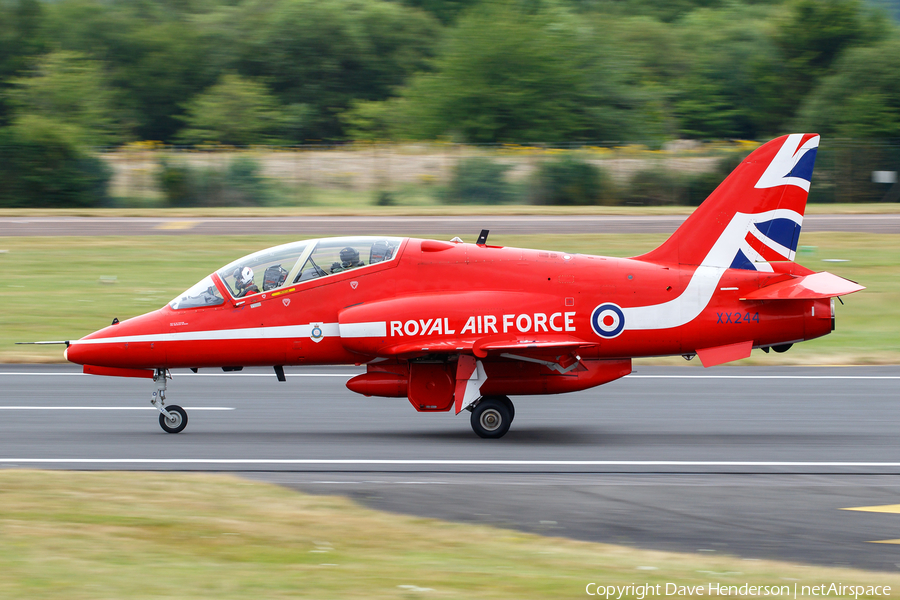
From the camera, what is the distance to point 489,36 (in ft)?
177

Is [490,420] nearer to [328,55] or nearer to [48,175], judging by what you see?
[48,175]

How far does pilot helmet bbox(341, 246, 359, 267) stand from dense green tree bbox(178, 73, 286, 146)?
159 ft

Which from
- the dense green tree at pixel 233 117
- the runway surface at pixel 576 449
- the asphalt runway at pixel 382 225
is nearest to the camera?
the runway surface at pixel 576 449

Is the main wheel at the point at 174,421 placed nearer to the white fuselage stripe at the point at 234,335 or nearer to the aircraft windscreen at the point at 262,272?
the white fuselage stripe at the point at 234,335

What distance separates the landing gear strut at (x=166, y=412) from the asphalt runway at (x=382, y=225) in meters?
18.8

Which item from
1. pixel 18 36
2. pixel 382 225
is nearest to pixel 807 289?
pixel 382 225

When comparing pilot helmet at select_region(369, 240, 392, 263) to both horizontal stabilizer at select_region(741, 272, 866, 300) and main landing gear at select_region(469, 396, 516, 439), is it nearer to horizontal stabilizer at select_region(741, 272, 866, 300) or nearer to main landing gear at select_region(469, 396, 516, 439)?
main landing gear at select_region(469, 396, 516, 439)

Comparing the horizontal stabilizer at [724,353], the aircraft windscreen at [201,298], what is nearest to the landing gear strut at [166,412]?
the aircraft windscreen at [201,298]

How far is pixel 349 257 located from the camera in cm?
1158

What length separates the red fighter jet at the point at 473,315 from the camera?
11180 millimetres

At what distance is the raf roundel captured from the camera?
11266 mm

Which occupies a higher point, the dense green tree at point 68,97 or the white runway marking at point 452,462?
the dense green tree at point 68,97

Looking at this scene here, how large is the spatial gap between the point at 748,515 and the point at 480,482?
8.11 ft

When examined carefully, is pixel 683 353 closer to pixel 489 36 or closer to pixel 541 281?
pixel 541 281
